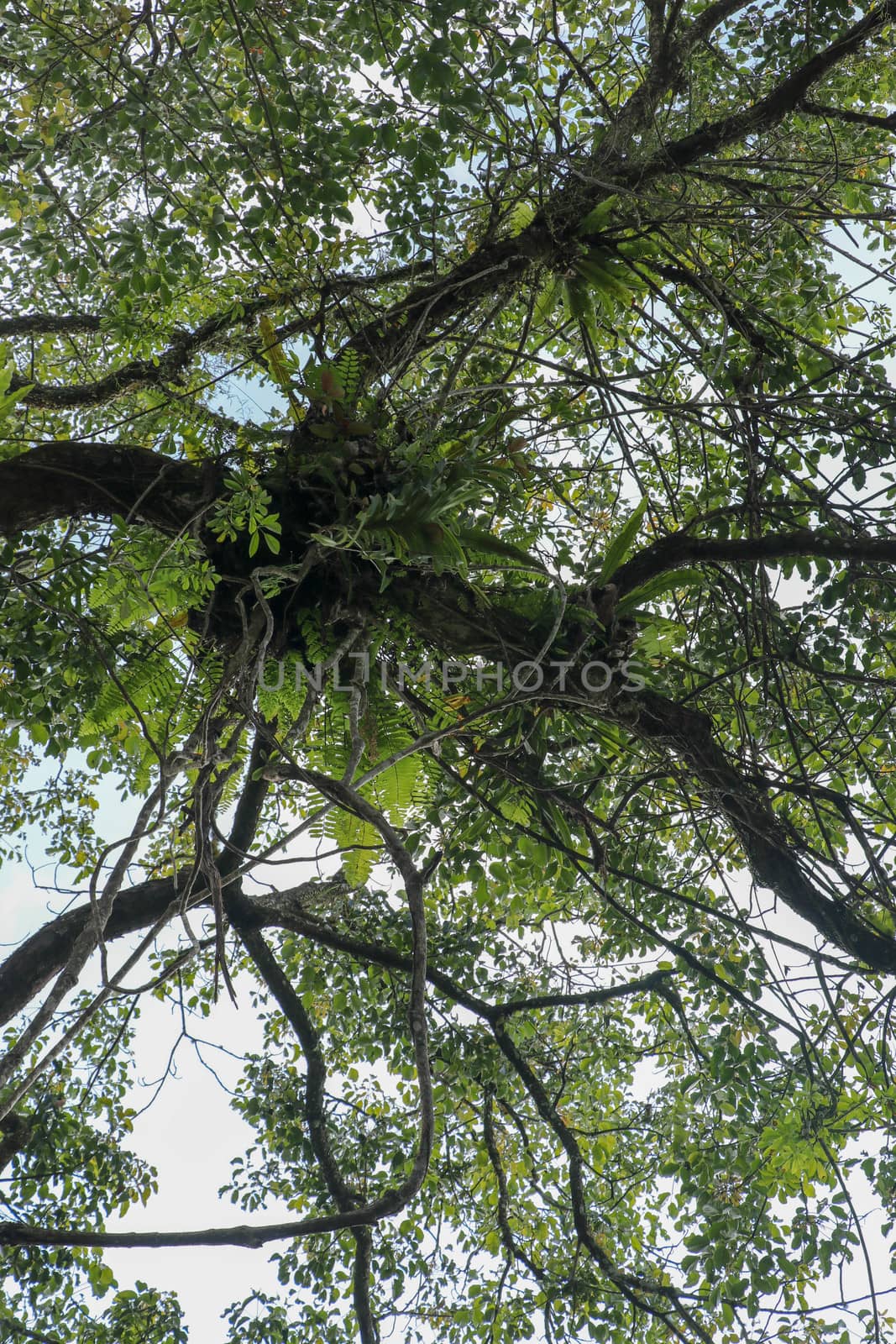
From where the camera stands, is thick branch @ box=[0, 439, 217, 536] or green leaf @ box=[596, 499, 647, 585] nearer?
thick branch @ box=[0, 439, 217, 536]

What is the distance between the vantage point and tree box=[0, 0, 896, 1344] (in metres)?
1.92

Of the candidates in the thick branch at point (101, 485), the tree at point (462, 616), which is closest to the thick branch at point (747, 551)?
the tree at point (462, 616)

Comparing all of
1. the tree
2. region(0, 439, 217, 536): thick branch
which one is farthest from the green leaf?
region(0, 439, 217, 536): thick branch

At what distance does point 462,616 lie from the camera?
2.02m

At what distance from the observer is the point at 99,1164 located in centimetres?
354

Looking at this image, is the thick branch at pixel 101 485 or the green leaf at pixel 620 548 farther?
the green leaf at pixel 620 548

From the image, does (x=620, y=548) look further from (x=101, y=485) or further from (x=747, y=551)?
(x=101, y=485)

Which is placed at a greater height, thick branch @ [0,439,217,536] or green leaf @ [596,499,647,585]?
thick branch @ [0,439,217,536]

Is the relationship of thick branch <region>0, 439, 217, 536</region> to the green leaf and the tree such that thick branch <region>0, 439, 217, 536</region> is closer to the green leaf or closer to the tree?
the tree

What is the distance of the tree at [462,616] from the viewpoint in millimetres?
1917

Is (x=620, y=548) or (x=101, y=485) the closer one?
(x=101, y=485)

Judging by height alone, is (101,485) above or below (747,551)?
above

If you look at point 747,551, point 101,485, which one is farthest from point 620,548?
point 101,485

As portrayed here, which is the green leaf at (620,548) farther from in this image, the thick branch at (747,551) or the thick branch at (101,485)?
the thick branch at (101,485)
